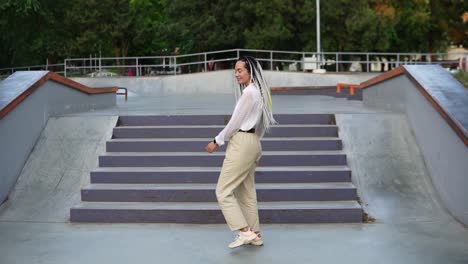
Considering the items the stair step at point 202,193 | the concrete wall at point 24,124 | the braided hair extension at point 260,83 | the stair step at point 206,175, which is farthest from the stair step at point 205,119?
the braided hair extension at point 260,83

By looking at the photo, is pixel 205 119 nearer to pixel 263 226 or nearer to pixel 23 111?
pixel 23 111

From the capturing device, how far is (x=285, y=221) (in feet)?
22.0

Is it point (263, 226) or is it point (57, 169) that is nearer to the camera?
point (263, 226)

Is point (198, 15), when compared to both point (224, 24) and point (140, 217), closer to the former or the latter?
point (224, 24)

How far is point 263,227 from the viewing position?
6.59 m

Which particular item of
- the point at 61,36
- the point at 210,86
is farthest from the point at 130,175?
the point at 61,36

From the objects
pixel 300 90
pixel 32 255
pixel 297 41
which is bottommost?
pixel 32 255

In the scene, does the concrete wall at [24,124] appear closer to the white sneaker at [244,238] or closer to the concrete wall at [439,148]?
the white sneaker at [244,238]

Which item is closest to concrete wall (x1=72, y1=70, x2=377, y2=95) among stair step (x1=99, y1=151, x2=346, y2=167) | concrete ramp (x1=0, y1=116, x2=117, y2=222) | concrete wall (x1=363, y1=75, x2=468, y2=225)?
concrete wall (x1=363, y1=75, x2=468, y2=225)

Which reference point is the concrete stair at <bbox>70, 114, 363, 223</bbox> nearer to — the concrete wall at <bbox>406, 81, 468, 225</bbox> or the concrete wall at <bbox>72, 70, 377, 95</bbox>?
the concrete wall at <bbox>406, 81, 468, 225</bbox>

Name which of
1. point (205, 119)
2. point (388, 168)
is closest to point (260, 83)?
point (388, 168)

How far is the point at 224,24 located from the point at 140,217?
1226 inches

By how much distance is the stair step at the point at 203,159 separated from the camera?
7.73m

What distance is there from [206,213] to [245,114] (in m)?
1.58
